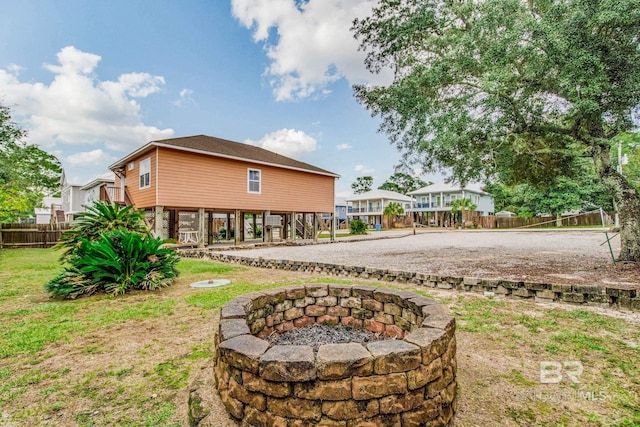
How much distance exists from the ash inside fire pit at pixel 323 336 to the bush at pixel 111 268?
13.1 feet

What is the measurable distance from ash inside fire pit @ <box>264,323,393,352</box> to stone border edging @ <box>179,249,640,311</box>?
119 inches

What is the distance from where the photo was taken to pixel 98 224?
246 inches

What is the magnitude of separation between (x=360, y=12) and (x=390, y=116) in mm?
3344

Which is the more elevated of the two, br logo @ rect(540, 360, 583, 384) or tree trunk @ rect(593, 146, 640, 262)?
tree trunk @ rect(593, 146, 640, 262)

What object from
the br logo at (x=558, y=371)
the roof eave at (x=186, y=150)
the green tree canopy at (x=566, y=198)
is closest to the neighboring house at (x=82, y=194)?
the roof eave at (x=186, y=150)

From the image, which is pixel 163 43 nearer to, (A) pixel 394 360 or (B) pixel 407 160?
(B) pixel 407 160

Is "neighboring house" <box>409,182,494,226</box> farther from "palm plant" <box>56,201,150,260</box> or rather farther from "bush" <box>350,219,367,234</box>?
"palm plant" <box>56,201,150,260</box>

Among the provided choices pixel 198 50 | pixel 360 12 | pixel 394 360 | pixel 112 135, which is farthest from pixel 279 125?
pixel 394 360

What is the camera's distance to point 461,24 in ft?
25.6

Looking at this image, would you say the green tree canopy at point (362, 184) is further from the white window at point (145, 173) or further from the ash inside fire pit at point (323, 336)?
the ash inside fire pit at point (323, 336)

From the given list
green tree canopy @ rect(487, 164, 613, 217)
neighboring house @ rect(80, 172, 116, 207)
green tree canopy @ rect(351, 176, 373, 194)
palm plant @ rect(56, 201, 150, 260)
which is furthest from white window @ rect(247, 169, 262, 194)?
green tree canopy @ rect(351, 176, 373, 194)

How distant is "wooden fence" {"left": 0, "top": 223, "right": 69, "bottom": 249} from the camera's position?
48.2ft

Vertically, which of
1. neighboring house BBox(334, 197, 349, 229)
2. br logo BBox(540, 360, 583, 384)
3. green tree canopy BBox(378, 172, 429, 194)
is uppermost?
green tree canopy BBox(378, 172, 429, 194)

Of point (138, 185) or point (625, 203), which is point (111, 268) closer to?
point (138, 185)
